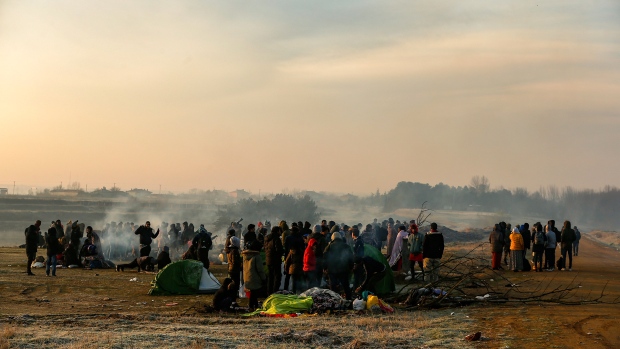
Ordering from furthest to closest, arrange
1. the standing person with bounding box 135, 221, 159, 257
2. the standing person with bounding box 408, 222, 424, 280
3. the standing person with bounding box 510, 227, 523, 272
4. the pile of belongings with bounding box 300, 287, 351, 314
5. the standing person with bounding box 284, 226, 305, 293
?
the standing person with bounding box 135, 221, 159, 257 → the standing person with bounding box 510, 227, 523, 272 → the standing person with bounding box 408, 222, 424, 280 → the standing person with bounding box 284, 226, 305, 293 → the pile of belongings with bounding box 300, 287, 351, 314

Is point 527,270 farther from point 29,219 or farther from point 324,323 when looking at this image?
point 29,219

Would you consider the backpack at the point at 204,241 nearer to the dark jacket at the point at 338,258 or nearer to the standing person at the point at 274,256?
the standing person at the point at 274,256

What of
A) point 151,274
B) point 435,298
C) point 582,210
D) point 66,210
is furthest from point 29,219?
point 582,210

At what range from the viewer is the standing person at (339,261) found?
16750 millimetres

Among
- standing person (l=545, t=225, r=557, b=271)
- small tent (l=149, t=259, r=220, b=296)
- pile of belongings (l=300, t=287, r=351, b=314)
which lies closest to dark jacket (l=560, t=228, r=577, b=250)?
standing person (l=545, t=225, r=557, b=271)

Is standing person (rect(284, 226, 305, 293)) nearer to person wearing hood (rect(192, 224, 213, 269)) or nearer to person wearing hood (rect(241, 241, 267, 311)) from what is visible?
person wearing hood (rect(241, 241, 267, 311))

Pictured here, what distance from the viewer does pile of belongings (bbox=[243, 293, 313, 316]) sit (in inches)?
600

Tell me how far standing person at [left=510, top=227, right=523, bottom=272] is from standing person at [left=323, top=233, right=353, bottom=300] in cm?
964

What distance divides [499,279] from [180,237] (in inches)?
621

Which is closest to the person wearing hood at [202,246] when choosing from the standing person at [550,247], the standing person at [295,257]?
the standing person at [295,257]

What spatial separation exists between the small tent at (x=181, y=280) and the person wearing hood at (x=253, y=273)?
151 inches

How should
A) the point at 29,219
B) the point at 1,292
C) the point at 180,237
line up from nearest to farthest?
1. the point at 1,292
2. the point at 180,237
3. the point at 29,219

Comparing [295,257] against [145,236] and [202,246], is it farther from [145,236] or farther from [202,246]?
[145,236]

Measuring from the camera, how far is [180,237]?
33.1 meters
